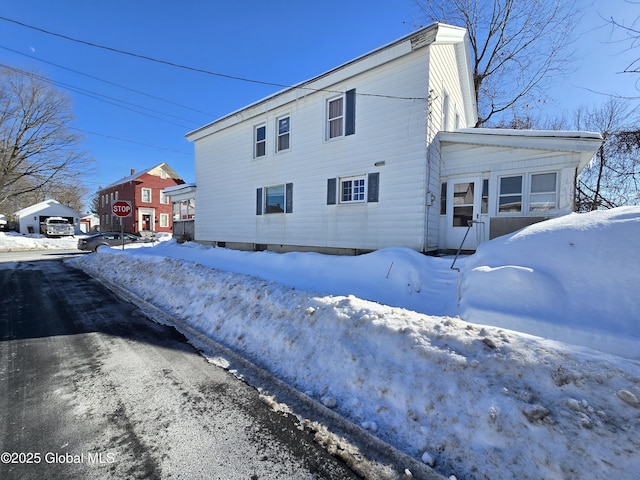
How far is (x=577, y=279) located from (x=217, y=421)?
5017mm

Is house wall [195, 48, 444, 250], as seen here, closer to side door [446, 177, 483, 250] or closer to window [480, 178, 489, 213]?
side door [446, 177, 483, 250]

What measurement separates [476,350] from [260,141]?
40.9 ft

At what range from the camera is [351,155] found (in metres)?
9.78

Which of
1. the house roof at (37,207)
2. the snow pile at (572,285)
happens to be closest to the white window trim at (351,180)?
the snow pile at (572,285)

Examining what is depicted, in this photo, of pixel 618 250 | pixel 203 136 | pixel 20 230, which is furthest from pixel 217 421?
pixel 20 230

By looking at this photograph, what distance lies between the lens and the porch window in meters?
8.85

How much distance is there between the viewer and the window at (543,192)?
7.62 meters

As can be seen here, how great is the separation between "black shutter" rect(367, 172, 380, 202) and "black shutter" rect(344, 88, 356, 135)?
1794 mm

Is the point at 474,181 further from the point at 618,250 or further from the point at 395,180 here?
the point at 618,250

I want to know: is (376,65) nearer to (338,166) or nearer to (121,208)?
(338,166)

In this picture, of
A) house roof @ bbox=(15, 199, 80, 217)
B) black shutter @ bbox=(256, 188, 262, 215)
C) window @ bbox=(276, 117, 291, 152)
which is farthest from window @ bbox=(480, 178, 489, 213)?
house roof @ bbox=(15, 199, 80, 217)

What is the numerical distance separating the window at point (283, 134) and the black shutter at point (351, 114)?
9.57ft

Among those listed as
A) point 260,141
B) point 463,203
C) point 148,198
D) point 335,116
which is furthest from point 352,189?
point 148,198

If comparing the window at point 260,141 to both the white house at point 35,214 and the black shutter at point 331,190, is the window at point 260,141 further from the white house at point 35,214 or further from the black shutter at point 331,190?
the white house at point 35,214
